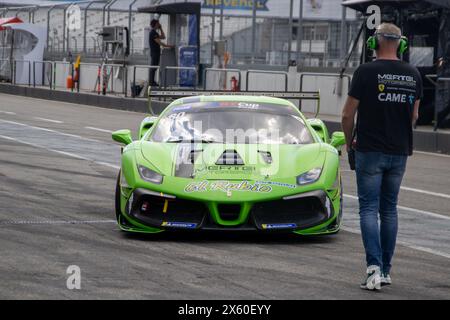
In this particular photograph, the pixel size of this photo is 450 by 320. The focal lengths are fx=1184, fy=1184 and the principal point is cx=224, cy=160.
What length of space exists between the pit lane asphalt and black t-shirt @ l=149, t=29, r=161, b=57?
20.8 meters

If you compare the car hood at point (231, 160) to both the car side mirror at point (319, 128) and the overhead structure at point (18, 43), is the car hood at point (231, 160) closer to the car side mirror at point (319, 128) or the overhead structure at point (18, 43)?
the car side mirror at point (319, 128)

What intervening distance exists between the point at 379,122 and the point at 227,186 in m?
2.05

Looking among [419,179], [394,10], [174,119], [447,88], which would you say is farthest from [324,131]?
[394,10]

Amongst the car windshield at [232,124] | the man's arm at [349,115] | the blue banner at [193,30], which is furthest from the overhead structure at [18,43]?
the man's arm at [349,115]

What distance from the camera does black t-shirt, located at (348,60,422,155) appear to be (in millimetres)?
7891

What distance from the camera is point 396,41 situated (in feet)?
26.1

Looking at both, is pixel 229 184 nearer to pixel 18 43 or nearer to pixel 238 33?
pixel 238 33

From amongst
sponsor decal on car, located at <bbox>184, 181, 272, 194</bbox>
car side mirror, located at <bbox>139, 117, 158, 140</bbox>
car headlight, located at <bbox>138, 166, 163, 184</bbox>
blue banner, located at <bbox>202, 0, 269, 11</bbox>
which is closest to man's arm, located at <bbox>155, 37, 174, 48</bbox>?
blue banner, located at <bbox>202, 0, 269, 11</bbox>

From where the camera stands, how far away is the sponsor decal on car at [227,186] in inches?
379

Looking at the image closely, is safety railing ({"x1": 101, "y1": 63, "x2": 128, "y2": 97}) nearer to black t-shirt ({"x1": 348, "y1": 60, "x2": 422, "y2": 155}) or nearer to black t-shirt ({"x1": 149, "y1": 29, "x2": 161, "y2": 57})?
black t-shirt ({"x1": 149, "y1": 29, "x2": 161, "y2": 57})

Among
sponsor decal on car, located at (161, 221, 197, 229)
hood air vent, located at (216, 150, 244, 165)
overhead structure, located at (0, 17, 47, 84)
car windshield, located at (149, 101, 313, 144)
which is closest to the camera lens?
sponsor decal on car, located at (161, 221, 197, 229)

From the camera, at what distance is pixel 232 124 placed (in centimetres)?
1077

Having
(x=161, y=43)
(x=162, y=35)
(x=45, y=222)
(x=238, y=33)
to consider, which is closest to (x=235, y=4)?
(x=238, y=33)

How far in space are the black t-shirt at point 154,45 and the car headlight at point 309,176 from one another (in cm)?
2576
